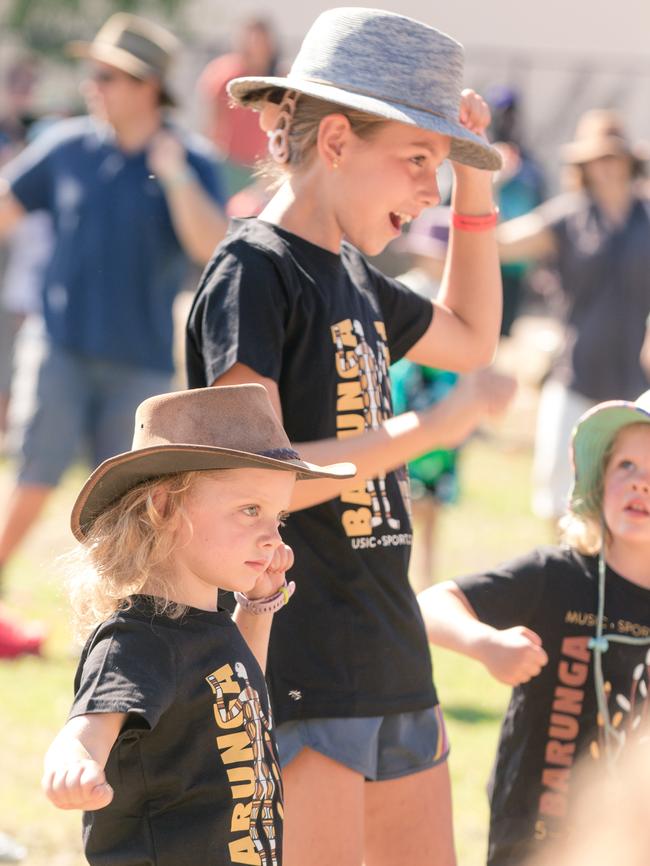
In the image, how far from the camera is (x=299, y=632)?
2859 millimetres

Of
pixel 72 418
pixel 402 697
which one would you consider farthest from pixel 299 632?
pixel 72 418

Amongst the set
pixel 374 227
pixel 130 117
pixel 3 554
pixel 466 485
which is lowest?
pixel 466 485

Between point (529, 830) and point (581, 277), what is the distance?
14.1ft

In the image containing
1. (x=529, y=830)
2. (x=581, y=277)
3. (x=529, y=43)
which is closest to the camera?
(x=529, y=830)

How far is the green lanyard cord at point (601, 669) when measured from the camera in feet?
10.3

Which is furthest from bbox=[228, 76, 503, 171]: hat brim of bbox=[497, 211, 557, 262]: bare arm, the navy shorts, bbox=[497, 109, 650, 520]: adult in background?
bbox=[497, 211, 557, 262]: bare arm

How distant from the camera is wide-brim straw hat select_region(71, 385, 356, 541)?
7.93 feet

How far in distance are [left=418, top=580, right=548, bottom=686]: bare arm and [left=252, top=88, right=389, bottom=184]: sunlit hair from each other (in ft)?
2.88

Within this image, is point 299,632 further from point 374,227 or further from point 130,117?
point 130,117

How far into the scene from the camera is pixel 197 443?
2463 millimetres

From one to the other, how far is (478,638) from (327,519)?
36 cm

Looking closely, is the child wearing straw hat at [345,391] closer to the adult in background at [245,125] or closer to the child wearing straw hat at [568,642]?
the child wearing straw hat at [568,642]

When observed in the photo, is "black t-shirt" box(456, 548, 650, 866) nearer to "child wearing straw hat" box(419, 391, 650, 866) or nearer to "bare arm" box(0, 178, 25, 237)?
"child wearing straw hat" box(419, 391, 650, 866)

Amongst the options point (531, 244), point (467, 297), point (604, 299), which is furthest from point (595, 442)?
point (531, 244)
